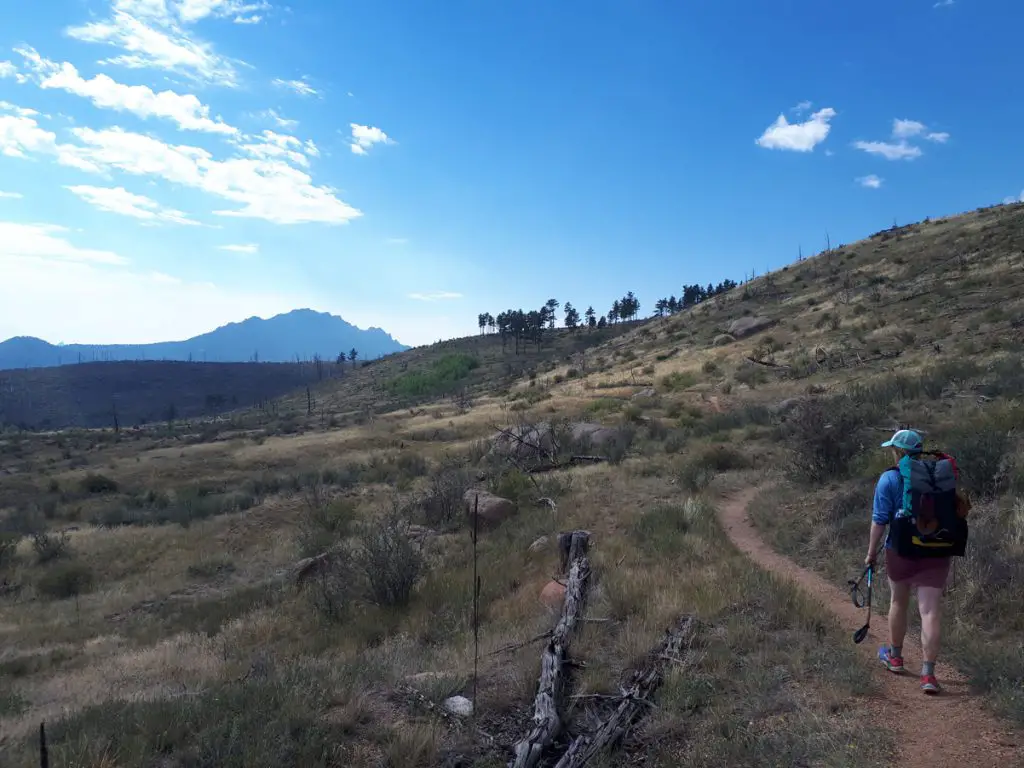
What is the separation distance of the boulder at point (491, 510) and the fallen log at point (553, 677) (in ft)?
15.7

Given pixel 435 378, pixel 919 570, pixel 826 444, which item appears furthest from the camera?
pixel 435 378

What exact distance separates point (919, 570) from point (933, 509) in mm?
586

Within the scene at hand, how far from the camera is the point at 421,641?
807 cm

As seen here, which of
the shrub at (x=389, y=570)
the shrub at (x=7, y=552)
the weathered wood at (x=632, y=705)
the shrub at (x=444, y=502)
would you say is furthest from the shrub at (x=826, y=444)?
the shrub at (x=7, y=552)

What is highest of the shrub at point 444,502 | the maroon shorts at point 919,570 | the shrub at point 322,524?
the maroon shorts at point 919,570

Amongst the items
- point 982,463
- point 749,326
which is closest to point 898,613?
point 982,463

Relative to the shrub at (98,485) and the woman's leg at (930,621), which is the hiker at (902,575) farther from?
the shrub at (98,485)

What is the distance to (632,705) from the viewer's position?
5043mm

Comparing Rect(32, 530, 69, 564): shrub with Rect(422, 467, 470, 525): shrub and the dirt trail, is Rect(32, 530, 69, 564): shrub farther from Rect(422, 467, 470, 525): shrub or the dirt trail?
the dirt trail

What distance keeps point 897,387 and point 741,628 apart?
49.9ft

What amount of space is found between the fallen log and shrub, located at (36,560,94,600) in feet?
40.3

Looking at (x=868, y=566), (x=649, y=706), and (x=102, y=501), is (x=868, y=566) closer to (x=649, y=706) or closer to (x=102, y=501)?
(x=649, y=706)

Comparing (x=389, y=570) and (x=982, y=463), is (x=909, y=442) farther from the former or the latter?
(x=389, y=570)

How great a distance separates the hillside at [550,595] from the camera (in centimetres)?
464
